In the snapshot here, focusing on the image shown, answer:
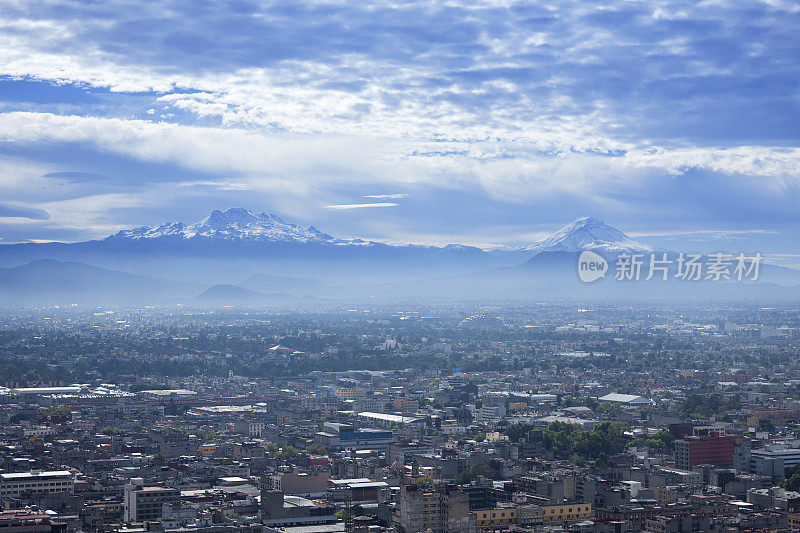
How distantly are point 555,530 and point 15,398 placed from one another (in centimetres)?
5104

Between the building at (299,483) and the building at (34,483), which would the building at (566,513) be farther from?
the building at (34,483)

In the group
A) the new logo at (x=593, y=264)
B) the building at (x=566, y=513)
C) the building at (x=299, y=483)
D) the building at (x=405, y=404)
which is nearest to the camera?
the building at (x=566, y=513)

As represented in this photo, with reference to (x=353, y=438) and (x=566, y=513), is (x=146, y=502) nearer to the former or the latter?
(x=566, y=513)

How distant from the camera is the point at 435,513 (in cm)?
3425

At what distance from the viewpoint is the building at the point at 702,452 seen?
162ft

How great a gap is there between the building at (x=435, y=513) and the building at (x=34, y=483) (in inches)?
505

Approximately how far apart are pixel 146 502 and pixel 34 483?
5548 mm

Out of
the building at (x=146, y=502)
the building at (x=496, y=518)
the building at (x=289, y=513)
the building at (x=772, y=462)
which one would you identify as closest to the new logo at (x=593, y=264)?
the building at (x=772, y=462)

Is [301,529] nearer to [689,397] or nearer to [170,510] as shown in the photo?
[170,510]

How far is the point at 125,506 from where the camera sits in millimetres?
38625

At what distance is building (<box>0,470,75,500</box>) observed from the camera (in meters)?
40.4

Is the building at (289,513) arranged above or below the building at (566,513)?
above

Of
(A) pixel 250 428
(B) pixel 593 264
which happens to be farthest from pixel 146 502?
(B) pixel 593 264

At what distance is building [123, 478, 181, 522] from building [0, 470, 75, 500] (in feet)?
12.4
